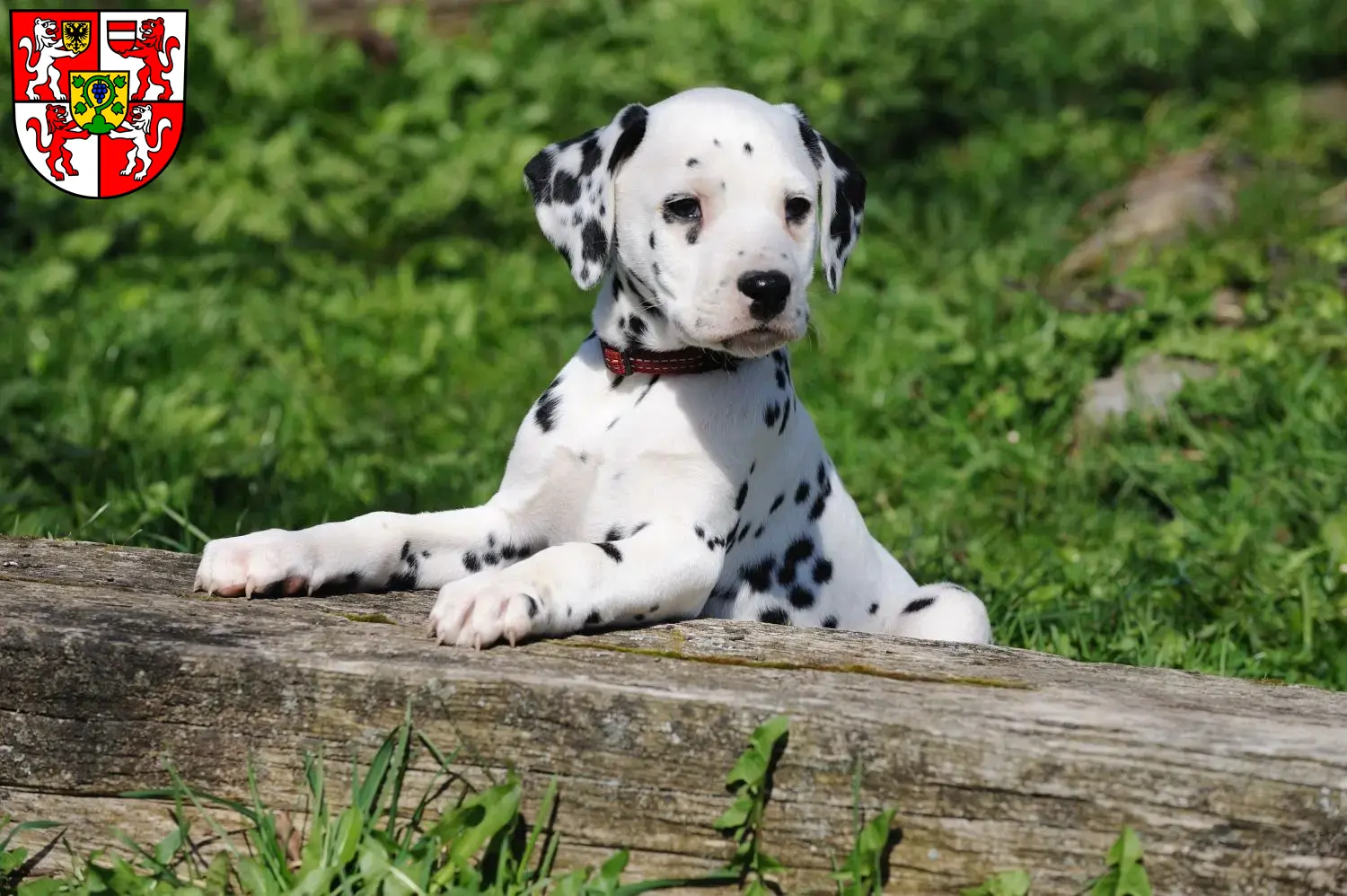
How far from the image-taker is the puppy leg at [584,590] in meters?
3.29

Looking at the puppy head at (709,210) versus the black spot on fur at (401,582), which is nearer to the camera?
the puppy head at (709,210)

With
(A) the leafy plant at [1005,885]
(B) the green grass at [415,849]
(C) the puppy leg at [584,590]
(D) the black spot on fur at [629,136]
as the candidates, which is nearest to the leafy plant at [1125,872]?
(B) the green grass at [415,849]

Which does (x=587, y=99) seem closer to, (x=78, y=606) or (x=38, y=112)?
(x=38, y=112)

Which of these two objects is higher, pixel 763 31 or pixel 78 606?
pixel 763 31

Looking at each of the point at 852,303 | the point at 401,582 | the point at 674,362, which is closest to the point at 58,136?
the point at 852,303

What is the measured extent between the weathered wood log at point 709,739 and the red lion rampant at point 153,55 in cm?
557

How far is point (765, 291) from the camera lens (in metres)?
3.61

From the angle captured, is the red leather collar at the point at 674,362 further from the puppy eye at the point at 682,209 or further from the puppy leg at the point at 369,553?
the puppy leg at the point at 369,553

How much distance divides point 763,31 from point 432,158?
243 cm

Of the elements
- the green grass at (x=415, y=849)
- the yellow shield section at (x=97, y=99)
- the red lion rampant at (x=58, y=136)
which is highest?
the yellow shield section at (x=97, y=99)

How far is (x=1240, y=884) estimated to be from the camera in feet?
9.43

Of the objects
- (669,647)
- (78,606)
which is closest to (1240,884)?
(669,647)

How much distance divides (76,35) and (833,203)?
18.8 feet

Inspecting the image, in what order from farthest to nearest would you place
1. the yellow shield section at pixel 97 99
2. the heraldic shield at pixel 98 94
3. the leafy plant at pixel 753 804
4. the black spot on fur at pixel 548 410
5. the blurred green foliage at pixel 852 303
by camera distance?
the heraldic shield at pixel 98 94 → the yellow shield section at pixel 97 99 → the blurred green foliage at pixel 852 303 → the black spot on fur at pixel 548 410 → the leafy plant at pixel 753 804
